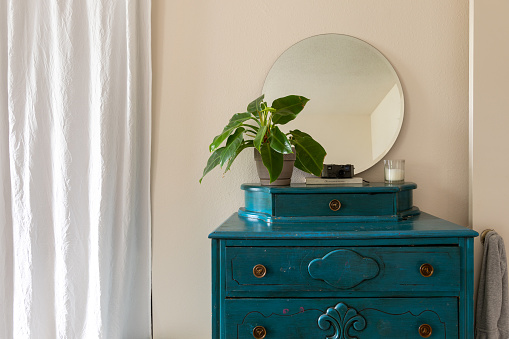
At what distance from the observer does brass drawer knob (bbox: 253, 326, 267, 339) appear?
1.30m

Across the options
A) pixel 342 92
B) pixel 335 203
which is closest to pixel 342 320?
pixel 335 203

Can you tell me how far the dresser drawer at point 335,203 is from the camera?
57.4 inches

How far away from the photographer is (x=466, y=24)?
1.80m

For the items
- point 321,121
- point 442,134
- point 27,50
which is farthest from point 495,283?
point 27,50

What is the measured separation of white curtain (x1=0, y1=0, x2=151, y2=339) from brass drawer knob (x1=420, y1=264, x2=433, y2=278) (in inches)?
46.3

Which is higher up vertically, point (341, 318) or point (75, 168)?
point (75, 168)

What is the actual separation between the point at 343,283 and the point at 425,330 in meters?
0.30

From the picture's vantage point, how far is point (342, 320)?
129 cm

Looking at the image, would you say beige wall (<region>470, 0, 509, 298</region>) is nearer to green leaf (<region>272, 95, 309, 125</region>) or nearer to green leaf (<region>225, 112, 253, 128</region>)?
green leaf (<region>272, 95, 309, 125</region>)

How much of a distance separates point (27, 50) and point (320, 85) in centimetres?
122

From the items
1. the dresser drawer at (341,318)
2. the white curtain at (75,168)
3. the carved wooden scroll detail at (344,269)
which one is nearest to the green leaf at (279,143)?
the carved wooden scroll detail at (344,269)

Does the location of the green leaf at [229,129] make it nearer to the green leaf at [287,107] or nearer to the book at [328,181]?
the green leaf at [287,107]

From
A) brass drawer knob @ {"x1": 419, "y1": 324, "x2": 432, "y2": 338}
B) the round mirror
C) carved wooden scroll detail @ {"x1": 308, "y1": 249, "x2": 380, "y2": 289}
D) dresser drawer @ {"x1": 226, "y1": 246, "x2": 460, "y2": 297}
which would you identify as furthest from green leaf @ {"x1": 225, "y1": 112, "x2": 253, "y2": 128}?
brass drawer knob @ {"x1": 419, "y1": 324, "x2": 432, "y2": 338}

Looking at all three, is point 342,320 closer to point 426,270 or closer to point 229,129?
point 426,270
